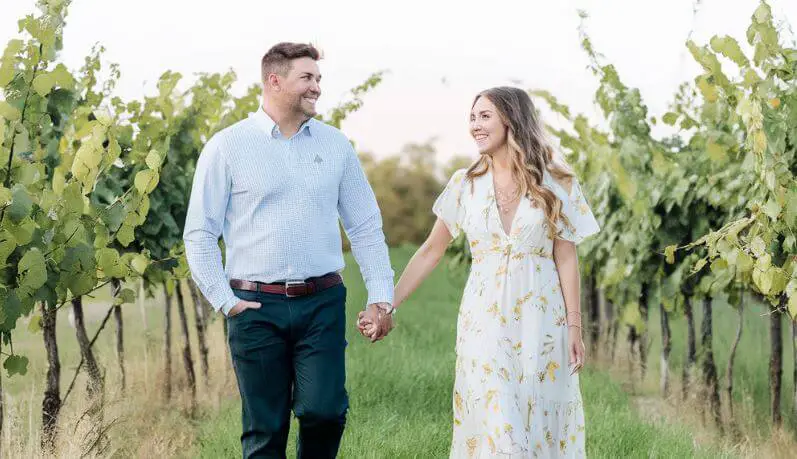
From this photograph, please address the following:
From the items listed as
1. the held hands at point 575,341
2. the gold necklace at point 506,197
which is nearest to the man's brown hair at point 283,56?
the gold necklace at point 506,197

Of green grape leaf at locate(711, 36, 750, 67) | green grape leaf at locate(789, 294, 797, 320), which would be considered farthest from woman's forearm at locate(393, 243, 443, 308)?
green grape leaf at locate(711, 36, 750, 67)

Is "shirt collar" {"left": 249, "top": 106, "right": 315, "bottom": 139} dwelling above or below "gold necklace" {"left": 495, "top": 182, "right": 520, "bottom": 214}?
above

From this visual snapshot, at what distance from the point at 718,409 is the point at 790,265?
8.99 feet

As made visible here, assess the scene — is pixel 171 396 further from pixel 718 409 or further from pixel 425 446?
pixel 718 409

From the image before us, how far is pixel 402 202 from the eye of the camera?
146ft

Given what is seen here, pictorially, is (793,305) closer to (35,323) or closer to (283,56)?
(283,56)

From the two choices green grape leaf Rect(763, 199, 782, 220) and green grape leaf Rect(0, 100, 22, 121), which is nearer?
green grape leaf Rect(0, 100, 22, 121)

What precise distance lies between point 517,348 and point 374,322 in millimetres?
587

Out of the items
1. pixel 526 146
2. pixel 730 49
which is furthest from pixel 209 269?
pixel 730 49

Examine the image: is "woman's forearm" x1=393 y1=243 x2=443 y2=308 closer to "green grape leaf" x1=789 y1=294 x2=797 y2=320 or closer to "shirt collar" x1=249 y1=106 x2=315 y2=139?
"shirt collar" x1=249 y1=106 x2=315 y2=139

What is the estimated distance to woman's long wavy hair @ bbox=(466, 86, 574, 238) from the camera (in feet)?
12.2

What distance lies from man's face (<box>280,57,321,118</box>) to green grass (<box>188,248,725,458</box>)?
1774 mm

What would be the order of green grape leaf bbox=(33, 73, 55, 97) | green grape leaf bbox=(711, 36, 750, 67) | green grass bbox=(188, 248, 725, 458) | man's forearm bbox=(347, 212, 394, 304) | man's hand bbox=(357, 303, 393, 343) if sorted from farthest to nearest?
green grass bbox=(188, 248, 725, 458)
green grape leaf bbox=(711, 36, 750, 67)
green grape leaf bbox=(33, 73, 55, 97)
man's forearm bbox=(347, 212, 394, 304)
man's hand bbox=(357, 303, 393, 343)

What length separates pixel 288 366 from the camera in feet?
12.2
